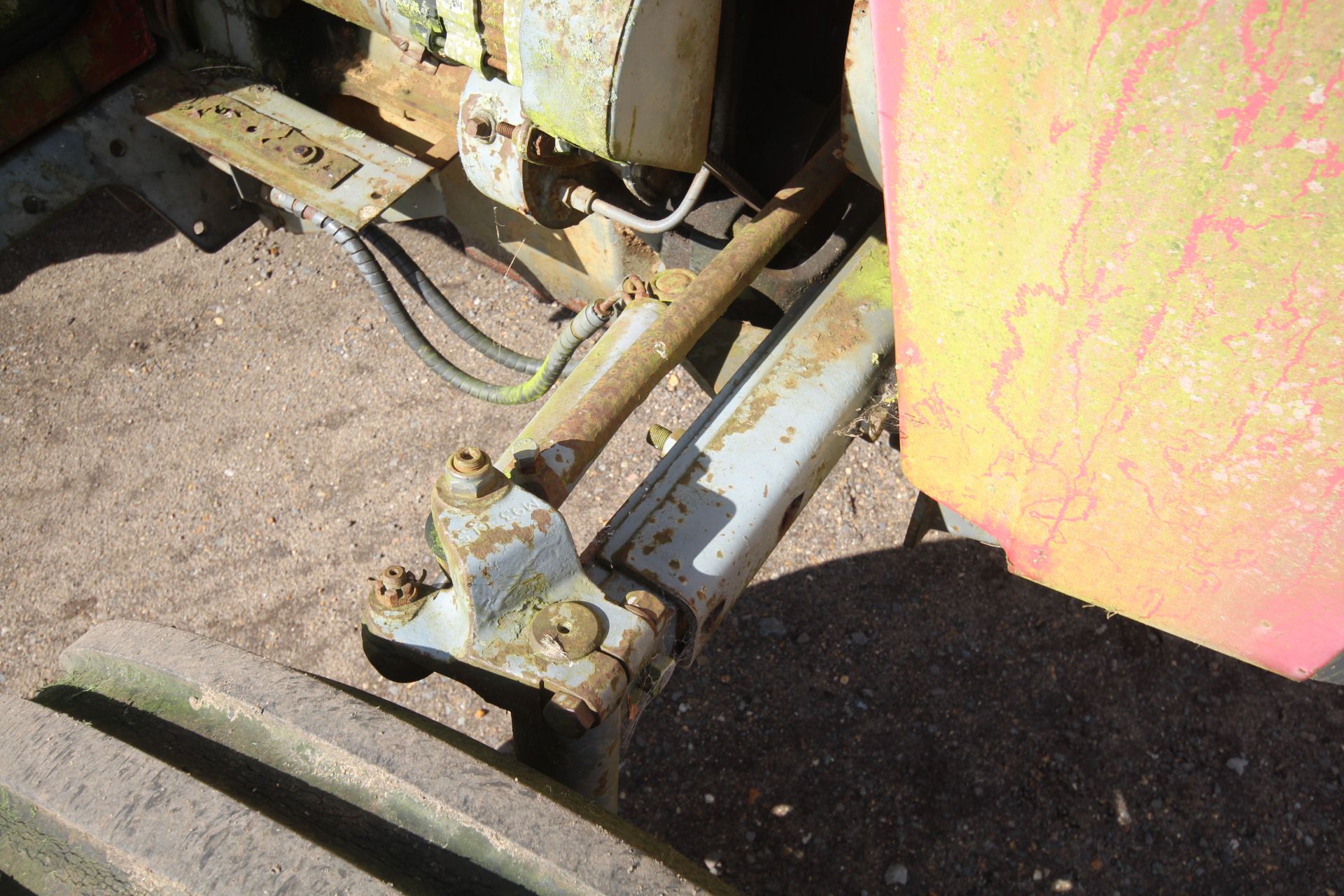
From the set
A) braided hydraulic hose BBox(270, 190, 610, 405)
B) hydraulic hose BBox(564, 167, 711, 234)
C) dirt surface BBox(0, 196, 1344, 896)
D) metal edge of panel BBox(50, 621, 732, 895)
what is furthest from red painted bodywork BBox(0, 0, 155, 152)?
metal edge of panel BBox(50, 621, 732, 895)

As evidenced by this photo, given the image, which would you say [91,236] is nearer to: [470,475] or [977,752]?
[470,475]

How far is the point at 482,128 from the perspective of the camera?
60.9 inches

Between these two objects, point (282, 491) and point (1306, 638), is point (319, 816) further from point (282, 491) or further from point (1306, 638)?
point (282, 491)

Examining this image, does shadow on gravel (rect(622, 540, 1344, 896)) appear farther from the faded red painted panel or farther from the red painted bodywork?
the red painted bodywork

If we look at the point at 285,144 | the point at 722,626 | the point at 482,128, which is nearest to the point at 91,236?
the point at 285,144

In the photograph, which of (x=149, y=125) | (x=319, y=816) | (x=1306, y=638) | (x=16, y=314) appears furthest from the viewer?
(x=16, y=314)

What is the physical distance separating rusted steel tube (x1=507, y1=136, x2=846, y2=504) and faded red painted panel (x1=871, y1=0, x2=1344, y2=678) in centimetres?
25

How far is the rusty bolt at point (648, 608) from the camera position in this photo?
95 centimetres

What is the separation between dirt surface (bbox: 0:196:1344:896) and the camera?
1692mm

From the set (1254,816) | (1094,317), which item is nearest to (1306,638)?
(1094,317)

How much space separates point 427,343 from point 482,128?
2.07ft

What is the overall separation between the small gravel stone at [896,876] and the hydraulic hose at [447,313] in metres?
1.16

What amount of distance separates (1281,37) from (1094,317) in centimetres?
26

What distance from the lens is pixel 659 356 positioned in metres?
1.12
